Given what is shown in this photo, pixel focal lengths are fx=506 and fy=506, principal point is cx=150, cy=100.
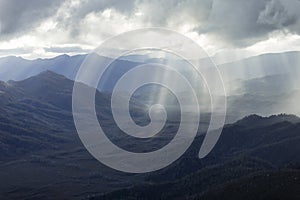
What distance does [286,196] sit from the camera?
574 ft

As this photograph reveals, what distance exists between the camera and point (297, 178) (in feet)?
645

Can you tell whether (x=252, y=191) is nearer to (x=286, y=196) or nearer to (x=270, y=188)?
(x=270, y=188)

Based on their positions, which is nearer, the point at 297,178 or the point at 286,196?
the point at 286,196

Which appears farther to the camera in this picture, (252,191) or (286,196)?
(252,191)

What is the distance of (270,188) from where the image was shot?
18988cm

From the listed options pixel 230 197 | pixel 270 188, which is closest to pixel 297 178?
pixel 270 188

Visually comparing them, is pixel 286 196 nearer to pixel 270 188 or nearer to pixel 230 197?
pixel 270 188

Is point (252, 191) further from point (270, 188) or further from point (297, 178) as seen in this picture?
point (297, 178)

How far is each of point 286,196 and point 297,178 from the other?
24165 millimetres

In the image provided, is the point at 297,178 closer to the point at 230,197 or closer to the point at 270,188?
the point at 270,188

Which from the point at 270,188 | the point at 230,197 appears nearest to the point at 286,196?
the point at 270,188

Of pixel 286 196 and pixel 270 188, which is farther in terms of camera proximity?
pixel 270 188

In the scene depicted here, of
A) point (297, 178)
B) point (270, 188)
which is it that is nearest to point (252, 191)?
point (270, 188)

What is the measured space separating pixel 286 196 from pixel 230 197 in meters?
28.1
